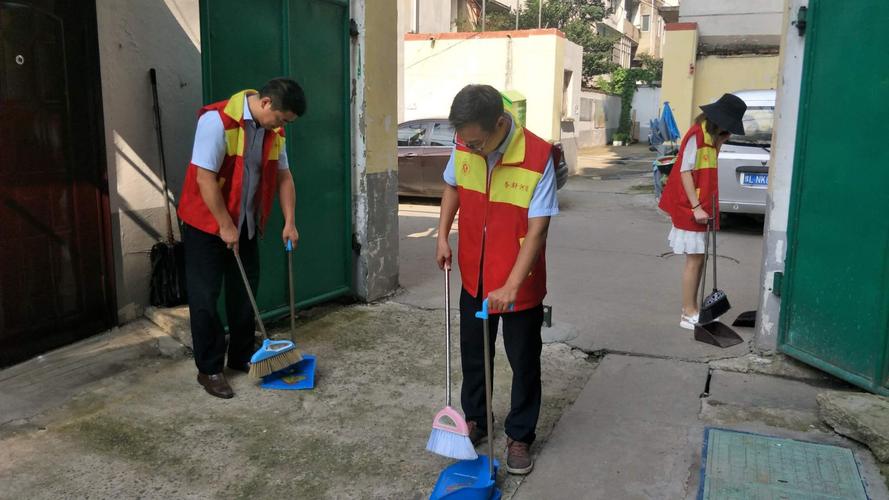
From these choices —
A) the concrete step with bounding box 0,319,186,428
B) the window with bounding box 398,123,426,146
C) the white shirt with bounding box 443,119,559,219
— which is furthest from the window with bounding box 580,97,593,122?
the white shirt with bounding box 443,119,559,219

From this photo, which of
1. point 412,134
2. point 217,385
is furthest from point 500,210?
point 412,134

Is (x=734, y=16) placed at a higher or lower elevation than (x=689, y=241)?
higher

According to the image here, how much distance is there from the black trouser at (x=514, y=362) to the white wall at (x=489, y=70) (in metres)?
13.3

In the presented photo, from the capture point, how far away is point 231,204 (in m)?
4.00

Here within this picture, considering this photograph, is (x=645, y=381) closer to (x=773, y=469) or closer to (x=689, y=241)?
(x=773, y=469)

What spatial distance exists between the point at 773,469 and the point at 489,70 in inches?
581

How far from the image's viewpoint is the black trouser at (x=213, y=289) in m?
4.06

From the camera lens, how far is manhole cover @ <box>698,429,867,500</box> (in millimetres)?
3146

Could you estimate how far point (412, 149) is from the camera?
41.3ft

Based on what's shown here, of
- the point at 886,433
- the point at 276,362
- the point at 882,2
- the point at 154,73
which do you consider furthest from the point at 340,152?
the point at 886,433

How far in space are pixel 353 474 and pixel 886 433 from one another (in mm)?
2517

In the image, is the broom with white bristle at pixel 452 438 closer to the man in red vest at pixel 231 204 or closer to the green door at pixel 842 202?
the man in red vest at pixel 231 204

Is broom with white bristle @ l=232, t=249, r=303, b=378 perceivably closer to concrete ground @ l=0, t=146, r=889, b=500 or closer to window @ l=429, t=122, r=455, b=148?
concrete ground @ l=0, t=146, r=889, b=500

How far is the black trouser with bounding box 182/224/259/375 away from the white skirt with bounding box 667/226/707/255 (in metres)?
3.04
